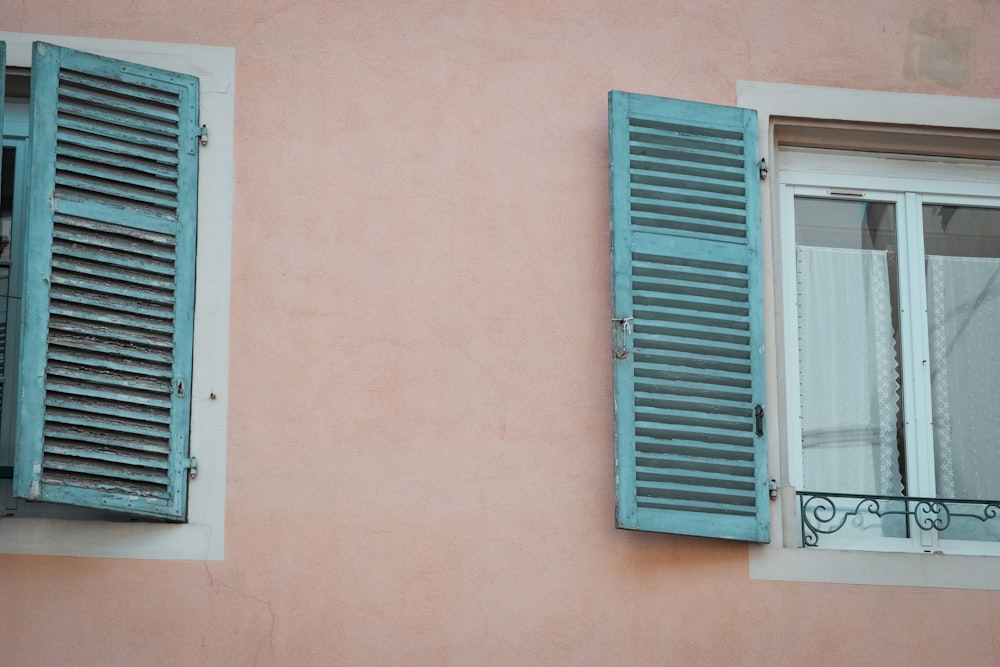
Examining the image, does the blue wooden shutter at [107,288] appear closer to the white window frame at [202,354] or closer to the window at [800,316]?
the white window frame at [202,354]

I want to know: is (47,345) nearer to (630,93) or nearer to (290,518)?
(290,518)

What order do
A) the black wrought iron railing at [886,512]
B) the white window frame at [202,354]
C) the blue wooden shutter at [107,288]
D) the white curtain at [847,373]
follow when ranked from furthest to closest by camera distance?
the white curtain at [847,373] → the black wrought iron railing at [886,512] → the white window frame at [202,354] → the blue wooden shutter at [107,288]

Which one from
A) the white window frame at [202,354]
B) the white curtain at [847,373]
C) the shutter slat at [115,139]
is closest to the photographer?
the white window frame at [202,354]

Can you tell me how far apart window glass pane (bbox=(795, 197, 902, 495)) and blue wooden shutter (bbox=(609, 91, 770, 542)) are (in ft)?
1.33

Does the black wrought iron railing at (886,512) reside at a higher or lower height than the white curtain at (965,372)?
lower

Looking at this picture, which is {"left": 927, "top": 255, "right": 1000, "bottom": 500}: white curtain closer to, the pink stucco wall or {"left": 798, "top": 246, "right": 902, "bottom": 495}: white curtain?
{"left": 798, "top": 246, "right": 902, "bottom": 495}: white curtain

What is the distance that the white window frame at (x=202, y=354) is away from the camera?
6.05m

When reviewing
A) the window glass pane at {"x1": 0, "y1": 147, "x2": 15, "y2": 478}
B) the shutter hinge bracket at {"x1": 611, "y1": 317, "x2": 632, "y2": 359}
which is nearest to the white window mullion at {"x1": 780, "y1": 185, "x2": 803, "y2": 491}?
the shutter hinge bracket at {"x1": 611, "y1": 317, "x2": 632, "y2": 359}

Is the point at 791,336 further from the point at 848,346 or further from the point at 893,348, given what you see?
the point at 893,348

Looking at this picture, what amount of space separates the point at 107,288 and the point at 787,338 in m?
2.78

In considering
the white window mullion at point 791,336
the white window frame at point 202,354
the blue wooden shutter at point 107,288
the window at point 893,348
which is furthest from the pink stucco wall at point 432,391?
the white window mullion at point 791,336

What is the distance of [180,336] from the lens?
6.20 m

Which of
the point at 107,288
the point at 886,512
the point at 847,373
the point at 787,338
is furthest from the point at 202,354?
the point at 886,512

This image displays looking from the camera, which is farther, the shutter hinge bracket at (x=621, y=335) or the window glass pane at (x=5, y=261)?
the shutter hinge bracket at (x=621, y=335)
